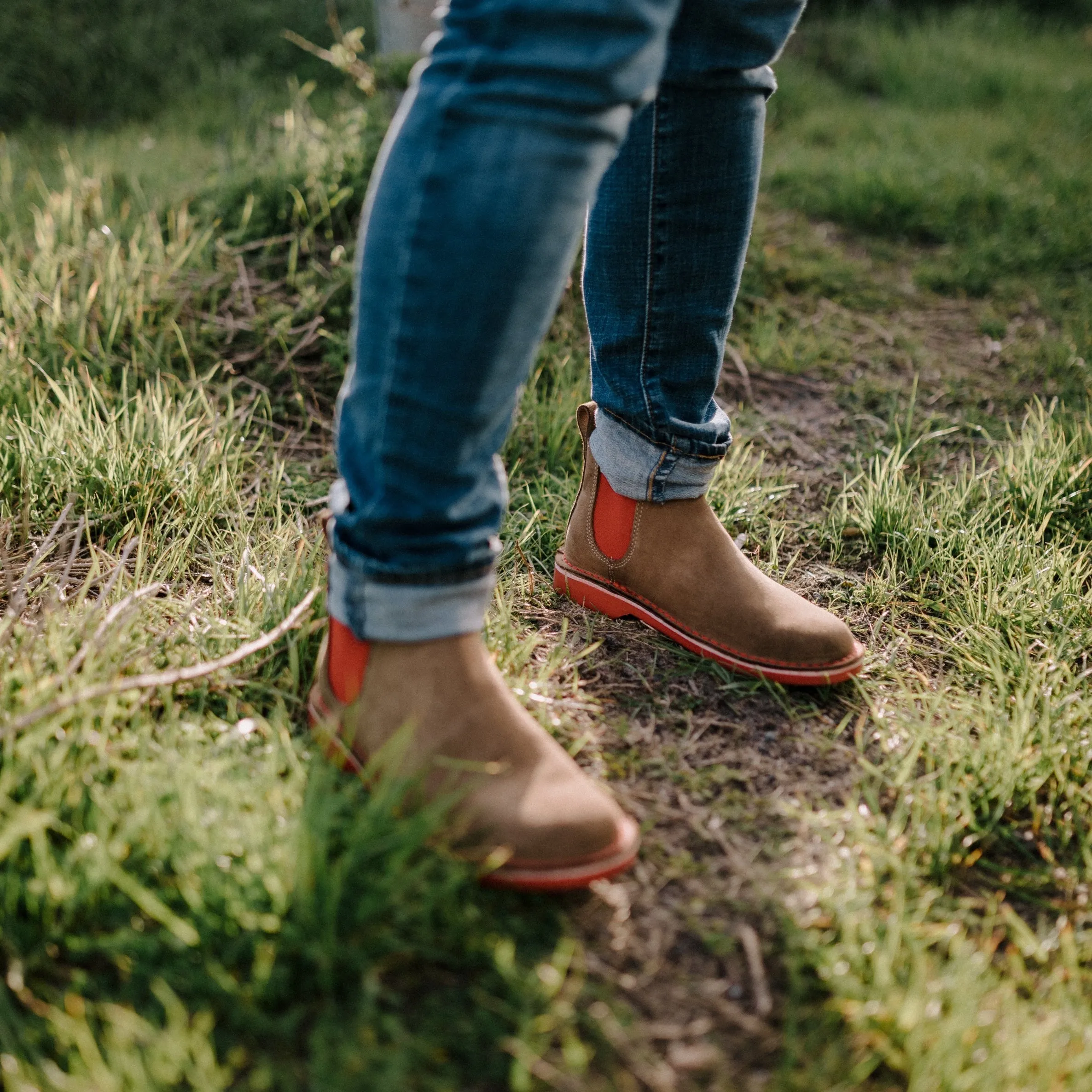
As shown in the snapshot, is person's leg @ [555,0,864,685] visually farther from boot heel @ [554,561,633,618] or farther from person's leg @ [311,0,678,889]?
person's leg @ [311,0,678,889]

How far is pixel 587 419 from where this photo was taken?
1375 mm

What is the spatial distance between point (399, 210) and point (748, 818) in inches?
31.3

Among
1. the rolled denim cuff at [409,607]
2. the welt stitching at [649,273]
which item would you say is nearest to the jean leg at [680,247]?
the welt stitching at [649,273]

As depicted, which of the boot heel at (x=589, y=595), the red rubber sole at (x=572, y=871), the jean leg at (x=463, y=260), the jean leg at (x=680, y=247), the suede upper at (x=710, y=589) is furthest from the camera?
the boot heel at (x=589, y=595)

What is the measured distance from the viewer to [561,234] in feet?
2.81

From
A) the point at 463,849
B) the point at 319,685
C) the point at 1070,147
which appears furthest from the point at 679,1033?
the point at 1070,147

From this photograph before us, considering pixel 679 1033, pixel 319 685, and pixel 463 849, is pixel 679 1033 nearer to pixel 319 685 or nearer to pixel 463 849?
pixel 463 849

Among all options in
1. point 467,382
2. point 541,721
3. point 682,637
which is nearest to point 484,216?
point 467,382

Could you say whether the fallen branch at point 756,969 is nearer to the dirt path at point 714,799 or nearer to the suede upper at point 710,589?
the dirt path at point 714,799

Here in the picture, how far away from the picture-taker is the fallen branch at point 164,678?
3.10 feet

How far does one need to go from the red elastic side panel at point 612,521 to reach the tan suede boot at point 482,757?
0.42m

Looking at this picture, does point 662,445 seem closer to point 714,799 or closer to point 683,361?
point 683,361

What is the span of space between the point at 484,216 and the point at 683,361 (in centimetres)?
49

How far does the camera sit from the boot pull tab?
4.48 ft
